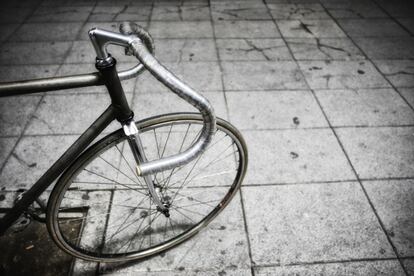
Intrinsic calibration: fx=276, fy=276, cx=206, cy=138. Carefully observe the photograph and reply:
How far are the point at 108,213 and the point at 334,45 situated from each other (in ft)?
14.2


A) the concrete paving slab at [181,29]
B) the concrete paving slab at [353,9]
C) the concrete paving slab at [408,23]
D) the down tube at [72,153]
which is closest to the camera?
the down tube at [72,153]

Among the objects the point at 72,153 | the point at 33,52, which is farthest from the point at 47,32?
the point at 72,153

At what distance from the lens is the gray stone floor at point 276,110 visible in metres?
2.20

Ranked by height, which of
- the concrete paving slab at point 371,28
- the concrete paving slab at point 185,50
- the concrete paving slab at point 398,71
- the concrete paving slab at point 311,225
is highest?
the concrete paving slab at point 185,50

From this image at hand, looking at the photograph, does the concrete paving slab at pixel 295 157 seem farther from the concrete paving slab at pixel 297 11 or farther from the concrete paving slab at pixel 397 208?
the concrete paving slab at pixel 297 11

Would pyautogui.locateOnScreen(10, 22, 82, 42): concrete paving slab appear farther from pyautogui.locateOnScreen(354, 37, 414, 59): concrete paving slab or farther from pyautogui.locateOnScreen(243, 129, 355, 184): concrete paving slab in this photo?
pyautogui.locateOnScreen(354, 37, 414, 59): concrete paving slab

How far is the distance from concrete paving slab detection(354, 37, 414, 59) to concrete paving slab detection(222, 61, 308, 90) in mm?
1389

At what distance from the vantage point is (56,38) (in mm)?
4641

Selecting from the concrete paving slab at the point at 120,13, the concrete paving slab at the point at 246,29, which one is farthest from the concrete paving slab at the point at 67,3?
the concrete paving slab at the point at 246,29

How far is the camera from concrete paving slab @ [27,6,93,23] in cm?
519

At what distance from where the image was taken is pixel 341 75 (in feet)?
13.0

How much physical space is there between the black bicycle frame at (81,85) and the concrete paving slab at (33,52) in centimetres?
318

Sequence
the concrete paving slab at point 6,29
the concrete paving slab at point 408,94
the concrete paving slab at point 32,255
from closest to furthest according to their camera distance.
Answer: the concrete paving slab at point 32,255 → the concrete paving slab at point 408,94 → the concrete paving slab at point 6,29

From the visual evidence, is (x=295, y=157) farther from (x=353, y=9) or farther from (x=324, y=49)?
(x=353, y=9)
